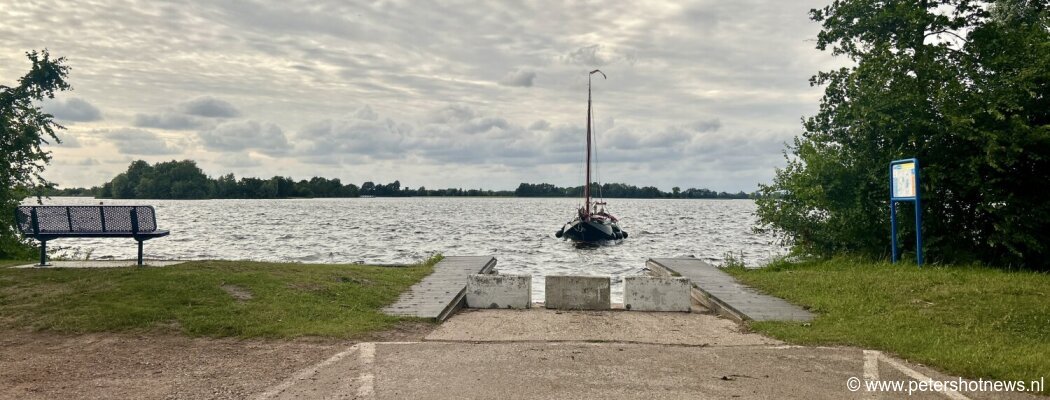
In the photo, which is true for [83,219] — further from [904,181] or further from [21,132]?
[904,181]

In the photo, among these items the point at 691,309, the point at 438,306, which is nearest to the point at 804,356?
the point at 691,309

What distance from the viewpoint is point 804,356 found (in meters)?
7.35

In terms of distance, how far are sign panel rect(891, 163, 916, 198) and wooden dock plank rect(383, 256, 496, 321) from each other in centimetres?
846

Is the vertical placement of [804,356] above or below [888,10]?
below

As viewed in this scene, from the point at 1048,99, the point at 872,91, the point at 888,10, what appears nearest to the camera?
the point at 1048,99

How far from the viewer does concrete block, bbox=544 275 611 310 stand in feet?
37.2

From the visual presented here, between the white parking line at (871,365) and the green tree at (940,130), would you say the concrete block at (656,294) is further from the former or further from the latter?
the green tree at (940,130)

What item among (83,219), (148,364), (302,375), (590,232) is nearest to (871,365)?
(302,375)

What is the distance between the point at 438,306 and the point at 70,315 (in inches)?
184

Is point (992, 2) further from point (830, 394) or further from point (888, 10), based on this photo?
point (830, 394)

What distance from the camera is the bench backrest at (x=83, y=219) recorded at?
12.1 m

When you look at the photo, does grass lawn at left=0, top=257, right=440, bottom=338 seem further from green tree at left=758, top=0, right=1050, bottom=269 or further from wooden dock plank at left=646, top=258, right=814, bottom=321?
green tree at left=758, top=0, right=1050, bottom=269

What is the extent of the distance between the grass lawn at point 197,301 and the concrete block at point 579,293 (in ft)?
8.41

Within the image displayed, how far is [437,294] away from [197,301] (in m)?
3.67
